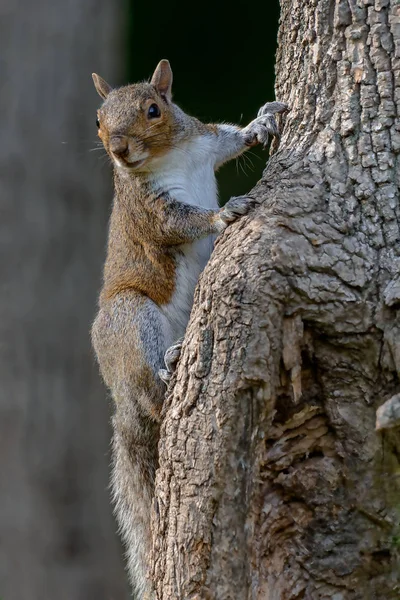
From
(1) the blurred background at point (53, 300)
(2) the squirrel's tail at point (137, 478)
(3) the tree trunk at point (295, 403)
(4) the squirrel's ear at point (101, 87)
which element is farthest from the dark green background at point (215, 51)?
(3) the tree trunk at point (295, 403)

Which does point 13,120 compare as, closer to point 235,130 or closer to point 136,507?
point 235,130

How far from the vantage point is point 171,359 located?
2697 millimetres

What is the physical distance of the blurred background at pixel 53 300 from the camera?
446 centimetres

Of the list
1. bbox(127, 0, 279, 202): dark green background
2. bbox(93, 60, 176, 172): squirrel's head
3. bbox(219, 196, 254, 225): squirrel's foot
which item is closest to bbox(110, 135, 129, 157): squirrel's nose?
bbox(93, 60, 176, 172): squirrel's head

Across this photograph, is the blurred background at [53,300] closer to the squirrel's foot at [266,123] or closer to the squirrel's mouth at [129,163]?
the squirrel's mouth at [129,163]

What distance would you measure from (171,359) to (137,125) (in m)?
0.77

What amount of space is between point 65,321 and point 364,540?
8.60 ft

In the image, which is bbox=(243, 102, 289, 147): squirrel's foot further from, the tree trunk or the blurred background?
the blurred background

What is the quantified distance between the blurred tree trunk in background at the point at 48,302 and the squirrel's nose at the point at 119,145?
5.30 feet

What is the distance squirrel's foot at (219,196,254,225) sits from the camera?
2.35 meters

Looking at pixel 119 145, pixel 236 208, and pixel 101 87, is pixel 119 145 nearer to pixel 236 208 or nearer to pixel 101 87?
pixel 101 87

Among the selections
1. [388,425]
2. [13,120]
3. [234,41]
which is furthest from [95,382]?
[388,425]

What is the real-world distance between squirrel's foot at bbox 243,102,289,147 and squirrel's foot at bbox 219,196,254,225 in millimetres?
416

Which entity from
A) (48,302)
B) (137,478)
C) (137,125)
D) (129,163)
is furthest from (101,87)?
(48,302)
